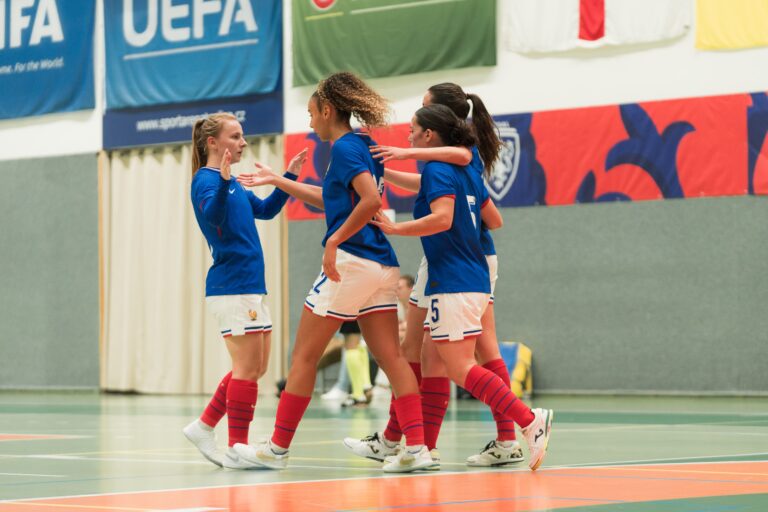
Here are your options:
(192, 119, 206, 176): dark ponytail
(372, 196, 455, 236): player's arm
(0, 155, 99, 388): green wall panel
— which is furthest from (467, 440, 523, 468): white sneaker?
(0, 155, 99, 388): green wall panel

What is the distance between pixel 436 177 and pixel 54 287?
13454 mm

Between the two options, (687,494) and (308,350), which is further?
(308,350)

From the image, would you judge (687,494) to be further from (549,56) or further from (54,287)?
(54,287)

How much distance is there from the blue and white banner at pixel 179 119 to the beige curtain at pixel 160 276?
0.17m

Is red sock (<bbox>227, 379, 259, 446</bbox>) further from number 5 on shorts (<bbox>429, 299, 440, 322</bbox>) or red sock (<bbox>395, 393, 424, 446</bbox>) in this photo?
number 5 on shorts (<bbox>429, 299, 440, 322</bbox>)

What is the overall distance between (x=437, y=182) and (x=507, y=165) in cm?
936

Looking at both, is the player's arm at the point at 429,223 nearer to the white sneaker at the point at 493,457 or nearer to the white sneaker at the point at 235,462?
the white sneaker at the point at 493,457

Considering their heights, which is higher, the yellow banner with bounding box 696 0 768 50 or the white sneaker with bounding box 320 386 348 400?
the yellow banner with bounding box 696 0 768 50

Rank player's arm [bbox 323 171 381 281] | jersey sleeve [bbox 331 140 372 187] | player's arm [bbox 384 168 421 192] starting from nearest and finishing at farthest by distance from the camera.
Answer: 1. player's arm [bbox 323 171 381 281]
2. jersey sleeve [bbox 331 140 372 187]
3. player's arm [bbox 384 168 421 192]

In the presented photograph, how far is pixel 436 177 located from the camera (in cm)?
568

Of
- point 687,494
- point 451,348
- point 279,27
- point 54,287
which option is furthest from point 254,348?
point 54,287

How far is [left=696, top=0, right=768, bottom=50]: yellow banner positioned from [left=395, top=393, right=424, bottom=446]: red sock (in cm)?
906

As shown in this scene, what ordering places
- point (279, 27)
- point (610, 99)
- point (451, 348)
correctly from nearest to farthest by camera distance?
point (451, 348) < point (610, 99) < point (279, 27)

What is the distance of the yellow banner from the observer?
44.0 ft
